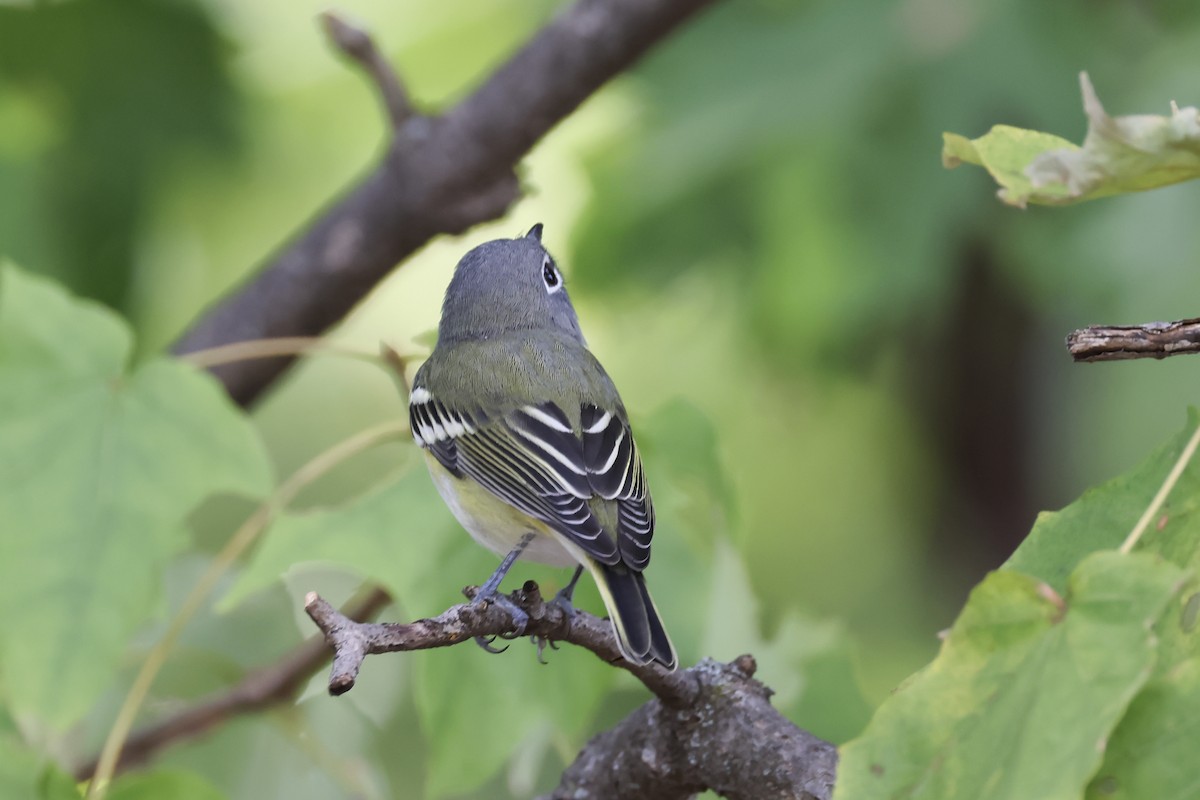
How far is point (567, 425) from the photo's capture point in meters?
1.72

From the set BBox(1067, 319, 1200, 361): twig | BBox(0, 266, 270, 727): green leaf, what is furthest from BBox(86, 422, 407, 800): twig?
BBox(1067, 319, 1200, 361): twig

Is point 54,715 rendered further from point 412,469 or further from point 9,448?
point 412,469

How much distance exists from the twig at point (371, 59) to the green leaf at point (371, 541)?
2.83 ft

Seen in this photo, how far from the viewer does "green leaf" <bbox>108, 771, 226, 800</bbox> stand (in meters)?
1.51

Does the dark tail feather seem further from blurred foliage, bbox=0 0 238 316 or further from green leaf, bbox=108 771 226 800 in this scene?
blurred foliage, bbox=0 0 238 316

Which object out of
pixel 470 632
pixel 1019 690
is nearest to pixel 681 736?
pixel 470 632

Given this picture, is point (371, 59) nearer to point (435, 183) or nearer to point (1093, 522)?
point (435, 183)

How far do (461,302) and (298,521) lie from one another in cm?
55

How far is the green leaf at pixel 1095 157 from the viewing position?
101 centimetres

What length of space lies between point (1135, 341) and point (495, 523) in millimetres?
838

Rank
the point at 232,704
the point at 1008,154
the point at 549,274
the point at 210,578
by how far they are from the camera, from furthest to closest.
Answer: the point at 549,274 → the point at 232,704 → the point at 210,578 → the point at 1008,154

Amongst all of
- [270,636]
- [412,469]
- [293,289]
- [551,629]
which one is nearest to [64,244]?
[293,289]

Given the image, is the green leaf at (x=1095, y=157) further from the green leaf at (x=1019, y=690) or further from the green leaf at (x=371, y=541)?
the green leaf at (x=371, y=541)

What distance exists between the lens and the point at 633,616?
4.38 ft
